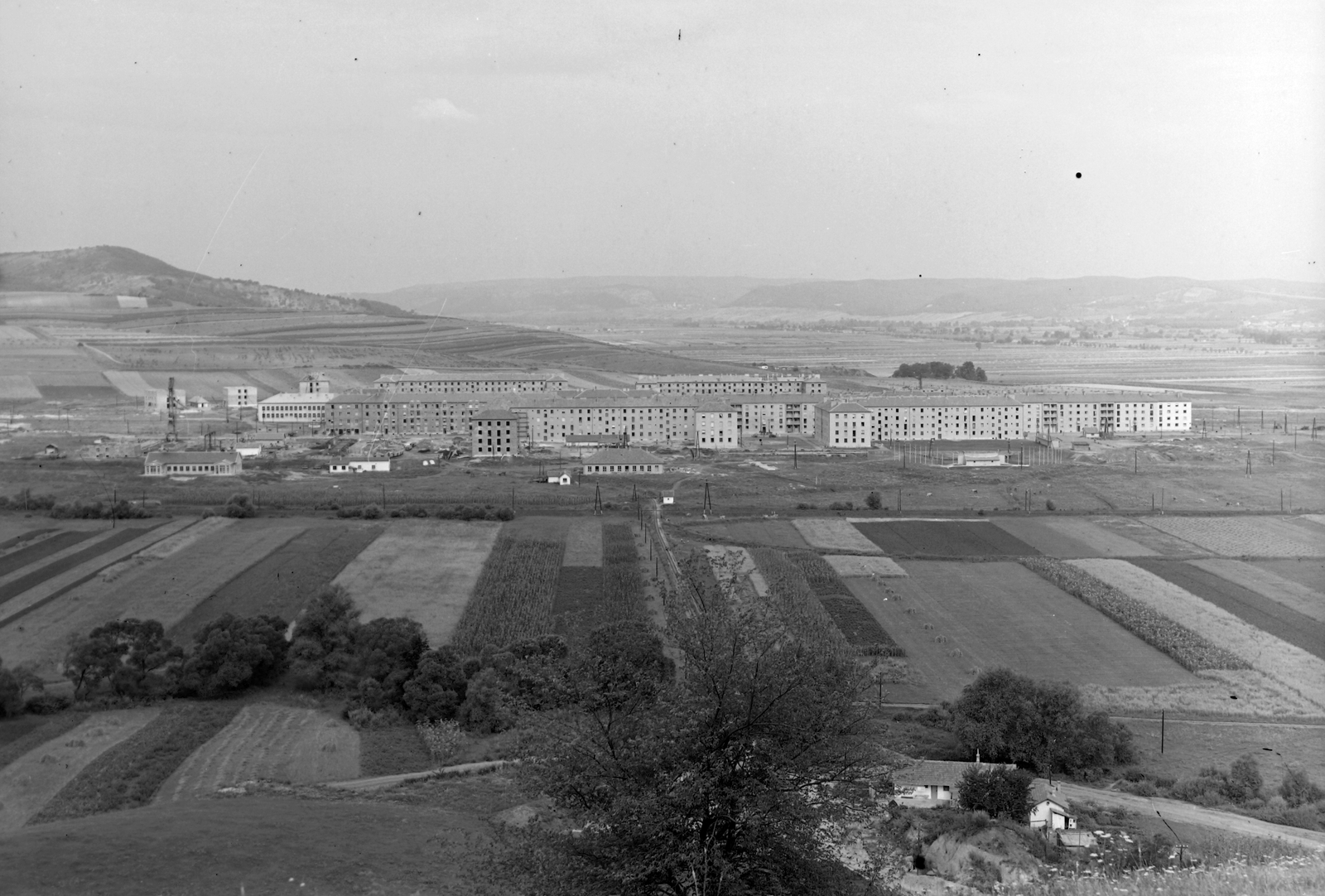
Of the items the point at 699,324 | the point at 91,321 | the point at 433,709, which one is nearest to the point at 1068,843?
the point at 433,709

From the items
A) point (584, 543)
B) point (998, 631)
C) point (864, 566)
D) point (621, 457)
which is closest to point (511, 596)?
point (584, 543)

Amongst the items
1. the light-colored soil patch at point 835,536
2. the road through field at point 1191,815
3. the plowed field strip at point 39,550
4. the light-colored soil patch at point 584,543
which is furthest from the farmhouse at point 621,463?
the road through field at point 1191,815

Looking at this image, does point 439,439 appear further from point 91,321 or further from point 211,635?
point 91,321

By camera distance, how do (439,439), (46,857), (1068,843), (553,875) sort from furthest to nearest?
(439,439) < (1068,843) < (46,857) < (553,875)

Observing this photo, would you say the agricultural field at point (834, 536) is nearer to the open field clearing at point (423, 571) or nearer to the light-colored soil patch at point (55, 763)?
the open field clearing at point (423, 571)

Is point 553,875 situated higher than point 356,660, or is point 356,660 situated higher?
point 553,875

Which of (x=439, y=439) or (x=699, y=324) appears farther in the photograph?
(x=699, y=324)

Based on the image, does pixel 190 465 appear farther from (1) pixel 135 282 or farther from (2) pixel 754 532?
(1) pixel 135 282
